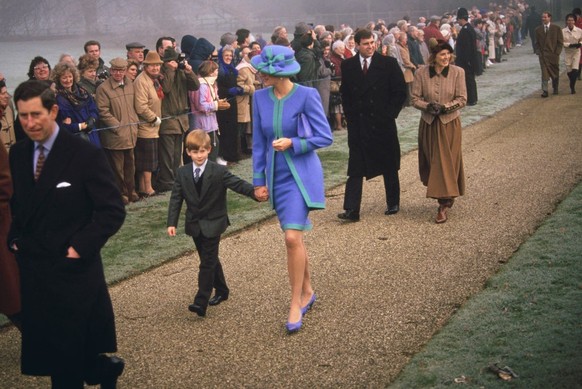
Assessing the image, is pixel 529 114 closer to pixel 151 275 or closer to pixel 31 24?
pixel 151 275

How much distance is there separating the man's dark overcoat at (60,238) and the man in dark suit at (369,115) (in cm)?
540

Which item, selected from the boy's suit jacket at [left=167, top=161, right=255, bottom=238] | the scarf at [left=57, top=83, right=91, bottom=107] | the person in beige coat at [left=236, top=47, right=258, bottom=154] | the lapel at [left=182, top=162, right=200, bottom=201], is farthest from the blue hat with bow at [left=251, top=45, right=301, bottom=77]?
the person in beige coat at [left=236, top=47, right=258, bottom=154]

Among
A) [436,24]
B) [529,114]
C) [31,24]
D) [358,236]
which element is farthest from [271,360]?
[31,24]

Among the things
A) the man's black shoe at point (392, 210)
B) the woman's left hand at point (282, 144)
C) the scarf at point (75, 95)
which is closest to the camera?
the woman's left hand at point (282, 144)

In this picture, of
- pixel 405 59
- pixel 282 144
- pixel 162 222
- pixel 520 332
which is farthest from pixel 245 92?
pixel 520 332

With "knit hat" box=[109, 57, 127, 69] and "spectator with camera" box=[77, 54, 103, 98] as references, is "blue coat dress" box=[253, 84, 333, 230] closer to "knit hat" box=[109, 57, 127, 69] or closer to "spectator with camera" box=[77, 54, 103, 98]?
"knit hat" box=[109, 57, 127, 69]

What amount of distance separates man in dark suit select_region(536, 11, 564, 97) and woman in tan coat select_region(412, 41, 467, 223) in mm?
12598

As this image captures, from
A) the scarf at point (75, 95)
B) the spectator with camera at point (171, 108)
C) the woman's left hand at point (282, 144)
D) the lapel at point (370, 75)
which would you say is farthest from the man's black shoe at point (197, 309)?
the spectator with camera at point (171, 108)

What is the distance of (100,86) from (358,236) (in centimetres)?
422

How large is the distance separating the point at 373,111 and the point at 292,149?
3.59 metres

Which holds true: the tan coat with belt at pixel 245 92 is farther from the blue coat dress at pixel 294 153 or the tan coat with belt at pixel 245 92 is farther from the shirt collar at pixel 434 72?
the blue coat dress at pixel 294 153

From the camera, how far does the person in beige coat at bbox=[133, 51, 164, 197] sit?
12.2 m

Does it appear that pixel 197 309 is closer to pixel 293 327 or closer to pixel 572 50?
pixel 293 327

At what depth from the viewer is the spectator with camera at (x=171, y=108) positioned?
1287 cm
